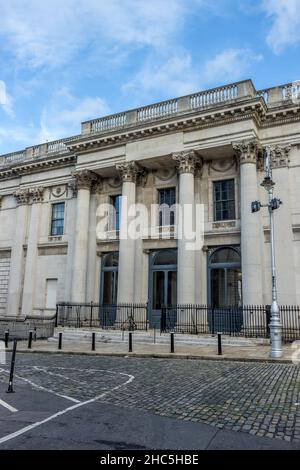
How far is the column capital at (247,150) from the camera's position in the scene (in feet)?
69.8

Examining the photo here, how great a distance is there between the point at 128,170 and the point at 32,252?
10517 millimetres

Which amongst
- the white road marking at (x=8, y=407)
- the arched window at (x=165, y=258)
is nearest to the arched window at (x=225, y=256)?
the arched window at (x=165, y=258)

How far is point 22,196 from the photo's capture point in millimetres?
31188

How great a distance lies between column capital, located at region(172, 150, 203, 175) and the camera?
22984 mm

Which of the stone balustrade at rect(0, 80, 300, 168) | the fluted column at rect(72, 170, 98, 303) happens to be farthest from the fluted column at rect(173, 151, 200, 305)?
the fluted column at rect(72, 170, 98, 303)

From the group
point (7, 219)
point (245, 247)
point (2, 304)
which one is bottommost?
point (2, 304)

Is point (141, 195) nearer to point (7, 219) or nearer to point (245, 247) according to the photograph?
point (245, 247)

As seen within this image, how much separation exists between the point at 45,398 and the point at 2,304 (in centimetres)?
2475

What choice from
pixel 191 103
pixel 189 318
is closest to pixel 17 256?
pixel 189 318

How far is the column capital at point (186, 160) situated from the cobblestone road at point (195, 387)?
13011 mm

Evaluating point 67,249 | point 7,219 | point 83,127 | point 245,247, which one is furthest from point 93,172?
point 245,247

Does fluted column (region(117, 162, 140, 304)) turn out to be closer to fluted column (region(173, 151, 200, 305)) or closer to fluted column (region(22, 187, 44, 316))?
fluted column (region(173, 151, 200, 305))

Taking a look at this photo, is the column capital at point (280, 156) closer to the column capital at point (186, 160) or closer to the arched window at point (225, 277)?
the column capital at point (186, 160)
